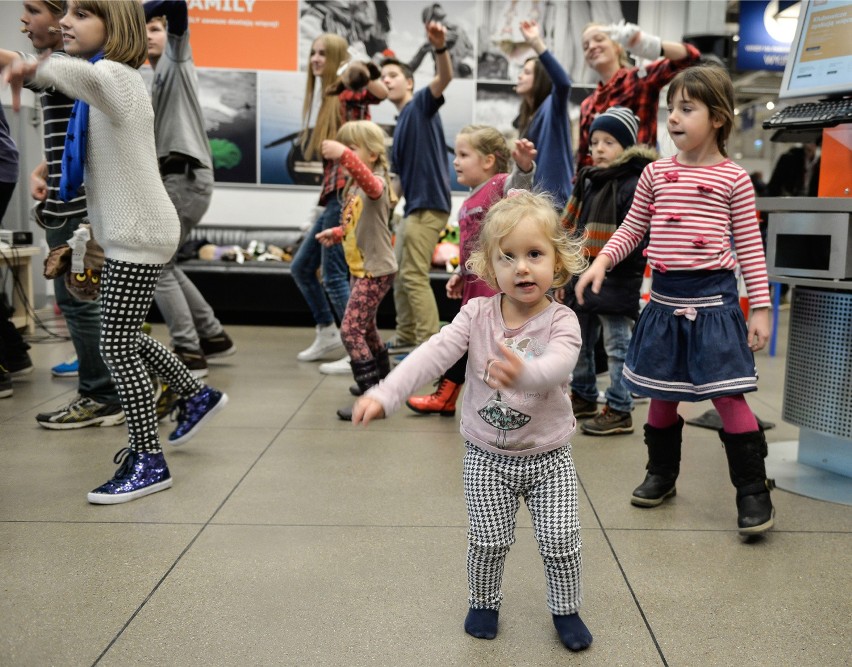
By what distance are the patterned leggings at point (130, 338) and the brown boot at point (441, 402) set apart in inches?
62.8

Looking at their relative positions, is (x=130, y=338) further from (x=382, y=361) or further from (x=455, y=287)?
(x=382, y=361)

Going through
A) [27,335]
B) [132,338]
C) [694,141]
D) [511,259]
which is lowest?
[27,335]

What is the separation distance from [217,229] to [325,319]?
360cm

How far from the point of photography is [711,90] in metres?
2.72

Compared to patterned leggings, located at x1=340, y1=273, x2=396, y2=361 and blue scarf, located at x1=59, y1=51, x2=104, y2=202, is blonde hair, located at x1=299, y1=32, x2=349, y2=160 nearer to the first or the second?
patterned leggings, located at x1=340, y1=273, x2=396, y2=361

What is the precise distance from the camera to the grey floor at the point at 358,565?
2.00m

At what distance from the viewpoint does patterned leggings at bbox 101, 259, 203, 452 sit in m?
2.95

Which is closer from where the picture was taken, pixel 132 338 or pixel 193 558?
pixel 193 558

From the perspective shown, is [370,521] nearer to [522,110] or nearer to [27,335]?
[522,110]

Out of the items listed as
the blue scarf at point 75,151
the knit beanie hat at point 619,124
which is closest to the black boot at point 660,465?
the knit beanie hat at point 619,124

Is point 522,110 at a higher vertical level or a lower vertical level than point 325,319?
higher

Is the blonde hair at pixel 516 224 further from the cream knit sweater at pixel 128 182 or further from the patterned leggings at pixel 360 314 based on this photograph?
the patterned leggings at pixel 360 314

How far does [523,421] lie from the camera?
1988mm

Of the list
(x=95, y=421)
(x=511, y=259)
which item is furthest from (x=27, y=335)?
(x=511, y=259)
